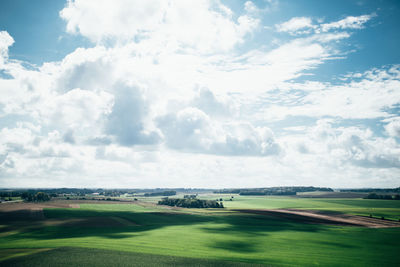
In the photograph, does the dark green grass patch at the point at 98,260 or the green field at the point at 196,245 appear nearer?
the dark green grass patch at the point at 98,260

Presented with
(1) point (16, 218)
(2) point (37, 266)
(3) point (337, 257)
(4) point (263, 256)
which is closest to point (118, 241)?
(2) point (37, 266)

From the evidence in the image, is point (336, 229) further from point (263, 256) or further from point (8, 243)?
point (8, 243)

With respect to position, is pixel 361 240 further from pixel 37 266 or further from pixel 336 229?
pixel 37 266

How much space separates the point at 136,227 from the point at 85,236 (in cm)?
1709

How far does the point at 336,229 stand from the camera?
214 ft

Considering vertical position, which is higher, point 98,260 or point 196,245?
point 98,260

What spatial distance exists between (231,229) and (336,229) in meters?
26.9

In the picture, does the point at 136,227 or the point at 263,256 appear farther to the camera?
the point at 136,227

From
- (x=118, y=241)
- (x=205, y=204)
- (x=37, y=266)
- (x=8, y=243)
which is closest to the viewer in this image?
A: (x=37, y=266)

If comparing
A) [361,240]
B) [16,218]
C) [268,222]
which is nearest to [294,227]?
[268,222]

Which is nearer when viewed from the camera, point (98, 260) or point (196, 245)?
point (98, 260)

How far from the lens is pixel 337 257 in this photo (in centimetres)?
3931

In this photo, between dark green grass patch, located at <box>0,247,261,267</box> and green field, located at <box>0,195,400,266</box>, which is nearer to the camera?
dark green grass patch, located at <box>0,247,261,267</box>

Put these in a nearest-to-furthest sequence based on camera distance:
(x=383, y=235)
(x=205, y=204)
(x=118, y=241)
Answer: (x=118, y=241) < (x=383, y=235) < (x=205, y=204)
